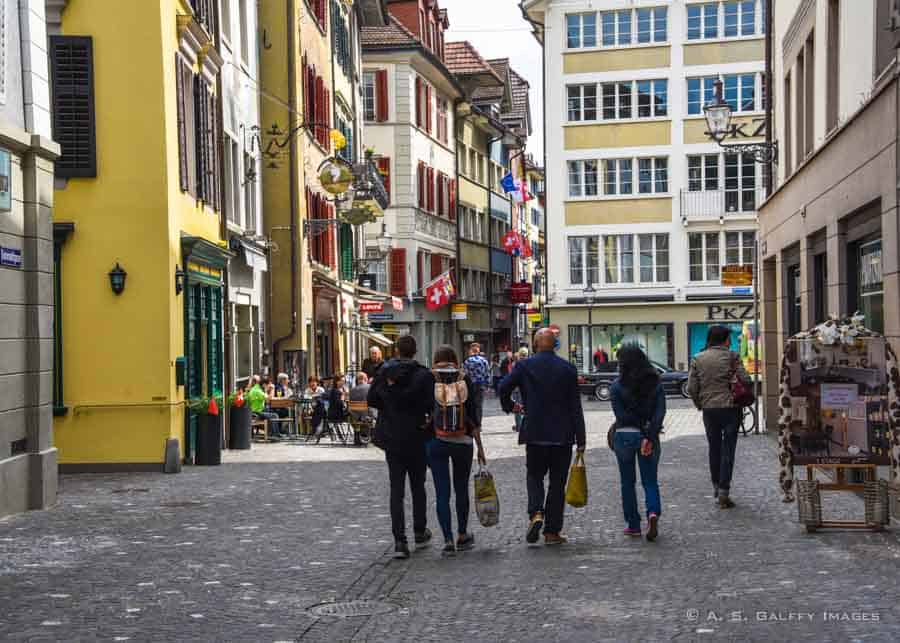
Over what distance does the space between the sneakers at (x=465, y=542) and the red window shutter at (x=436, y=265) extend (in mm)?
44520

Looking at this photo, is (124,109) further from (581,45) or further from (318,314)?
(581,45)

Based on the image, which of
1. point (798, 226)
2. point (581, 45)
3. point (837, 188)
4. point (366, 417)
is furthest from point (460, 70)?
point (837, 188)

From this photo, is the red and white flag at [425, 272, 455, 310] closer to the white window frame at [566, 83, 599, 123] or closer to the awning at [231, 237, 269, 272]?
the white window frame at [566, 83, 599, 123]

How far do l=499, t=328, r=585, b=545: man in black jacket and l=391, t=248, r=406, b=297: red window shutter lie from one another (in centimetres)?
4101

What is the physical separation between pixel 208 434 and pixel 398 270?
3163 cm

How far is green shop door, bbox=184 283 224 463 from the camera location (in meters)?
21.7

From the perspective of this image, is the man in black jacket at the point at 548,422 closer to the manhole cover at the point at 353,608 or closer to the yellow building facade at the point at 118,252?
the manhole cover at the point at 353,608

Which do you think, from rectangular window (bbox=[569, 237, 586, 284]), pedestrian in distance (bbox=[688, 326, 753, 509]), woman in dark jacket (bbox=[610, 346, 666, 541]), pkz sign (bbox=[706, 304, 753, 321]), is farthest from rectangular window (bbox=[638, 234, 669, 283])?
woman in dark jacket (bbox=[610, 346, 666, 541])

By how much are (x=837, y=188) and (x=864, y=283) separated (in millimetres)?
1480

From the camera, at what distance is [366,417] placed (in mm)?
26516

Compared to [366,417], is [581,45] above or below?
above

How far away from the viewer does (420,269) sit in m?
54.0

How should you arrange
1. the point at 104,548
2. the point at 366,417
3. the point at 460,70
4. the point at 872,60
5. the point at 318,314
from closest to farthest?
1. the point at 104,548
2. the point at 872,60
3. the point at 366,417
4. the point at 318,314
5. the point at 460,70

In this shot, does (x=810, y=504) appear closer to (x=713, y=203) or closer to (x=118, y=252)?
(x=118, y=252)
